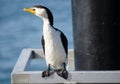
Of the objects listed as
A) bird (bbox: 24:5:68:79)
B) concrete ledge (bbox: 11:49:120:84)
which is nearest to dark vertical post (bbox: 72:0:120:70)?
bird (bbox: 24:5:68:79)

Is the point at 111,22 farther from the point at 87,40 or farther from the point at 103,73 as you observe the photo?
the point at 103,73

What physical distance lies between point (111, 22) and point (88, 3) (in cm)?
19

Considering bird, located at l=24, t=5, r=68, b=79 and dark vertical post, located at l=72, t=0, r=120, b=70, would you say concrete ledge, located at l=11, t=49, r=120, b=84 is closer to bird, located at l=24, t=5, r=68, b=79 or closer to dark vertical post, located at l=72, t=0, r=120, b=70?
bird, located at l=24, t=5, r=68, b=79

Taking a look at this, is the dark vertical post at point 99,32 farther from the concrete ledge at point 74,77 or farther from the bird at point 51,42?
the concrete ledge at point 74,77

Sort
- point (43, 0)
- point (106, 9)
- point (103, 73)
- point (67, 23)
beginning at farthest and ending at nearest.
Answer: point (43, 0) → point (67, 23) → point (106, 9) → point (103, 73)

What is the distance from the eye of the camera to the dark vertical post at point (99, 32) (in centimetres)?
451

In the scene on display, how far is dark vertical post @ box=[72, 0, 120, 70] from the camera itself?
4512 mm

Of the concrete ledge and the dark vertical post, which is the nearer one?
the concrete ledge

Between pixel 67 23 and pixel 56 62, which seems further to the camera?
pixel 67 23

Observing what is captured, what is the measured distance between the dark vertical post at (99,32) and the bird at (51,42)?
0.45ft

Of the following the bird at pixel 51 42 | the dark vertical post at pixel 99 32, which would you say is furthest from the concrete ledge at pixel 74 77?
the dark vertical post at pixel 99 32

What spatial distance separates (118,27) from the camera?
14.8 feet

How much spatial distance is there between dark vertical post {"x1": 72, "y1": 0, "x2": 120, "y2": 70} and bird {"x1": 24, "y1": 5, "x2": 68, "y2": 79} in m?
0.14

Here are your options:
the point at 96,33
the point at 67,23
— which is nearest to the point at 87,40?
the point at 96,33
